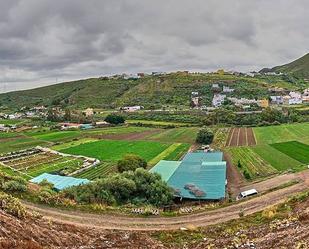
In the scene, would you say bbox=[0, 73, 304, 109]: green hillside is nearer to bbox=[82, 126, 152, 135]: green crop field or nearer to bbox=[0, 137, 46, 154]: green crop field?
bbox=[82, 126, 152, 135]: green crop field

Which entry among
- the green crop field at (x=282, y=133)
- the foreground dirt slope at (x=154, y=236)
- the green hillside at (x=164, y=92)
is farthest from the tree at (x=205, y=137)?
the green hillside at (x=164, y=92)

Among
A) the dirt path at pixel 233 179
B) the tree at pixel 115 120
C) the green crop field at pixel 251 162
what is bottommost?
the dirt path at pixel 233 179

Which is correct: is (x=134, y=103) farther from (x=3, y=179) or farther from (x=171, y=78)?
(x=3, y=179)

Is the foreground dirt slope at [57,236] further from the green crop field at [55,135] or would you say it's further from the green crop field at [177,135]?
the green crop field at [55,135]

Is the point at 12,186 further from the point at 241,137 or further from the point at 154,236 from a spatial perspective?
the point at 241,137

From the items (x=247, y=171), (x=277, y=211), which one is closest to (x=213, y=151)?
(x=247, y=171)

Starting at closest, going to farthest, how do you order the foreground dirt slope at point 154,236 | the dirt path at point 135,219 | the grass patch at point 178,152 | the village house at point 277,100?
the foreground dirt slope at point 154,236 → the dirt path at point 135,219 → the grass patch at point 178,152 → the village house at point 277,100

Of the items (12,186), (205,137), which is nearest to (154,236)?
(12,186)
